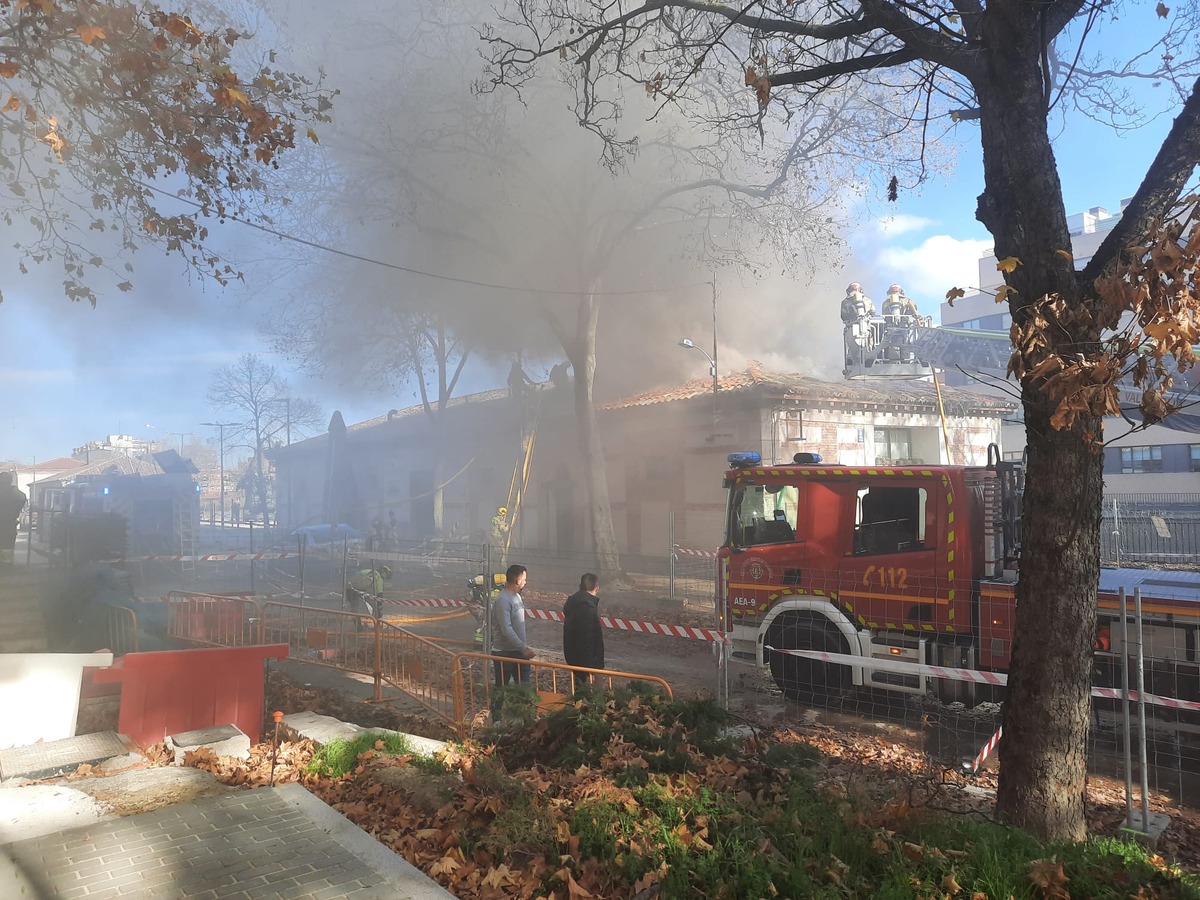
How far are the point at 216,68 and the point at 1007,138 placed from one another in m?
5.02

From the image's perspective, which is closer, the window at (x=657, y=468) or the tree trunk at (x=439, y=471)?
the window at (x=657, y=468)

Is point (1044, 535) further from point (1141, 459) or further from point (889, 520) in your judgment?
point (1141, 459)

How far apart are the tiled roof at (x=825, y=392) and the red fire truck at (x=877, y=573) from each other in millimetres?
10039

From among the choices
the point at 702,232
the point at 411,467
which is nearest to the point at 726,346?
the point at 702,232

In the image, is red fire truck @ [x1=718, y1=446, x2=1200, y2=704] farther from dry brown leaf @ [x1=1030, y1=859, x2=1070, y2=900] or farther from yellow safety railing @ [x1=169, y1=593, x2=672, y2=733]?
dry brown leaf @ [x1=1030, y1=859, x2=1070, y2=900]

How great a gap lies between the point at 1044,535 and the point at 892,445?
17381 millimetres

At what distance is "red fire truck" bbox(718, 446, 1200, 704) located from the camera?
622 centimetres

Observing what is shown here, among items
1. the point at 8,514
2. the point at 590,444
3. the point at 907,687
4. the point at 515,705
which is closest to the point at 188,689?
the point at 515,705

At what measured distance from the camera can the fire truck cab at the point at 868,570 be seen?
6289 millimetres

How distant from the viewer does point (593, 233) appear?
17.1 meters

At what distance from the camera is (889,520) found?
6840 millimetres

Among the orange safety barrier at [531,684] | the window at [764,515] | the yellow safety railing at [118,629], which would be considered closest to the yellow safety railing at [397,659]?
the orange safety barrier at [531,684]

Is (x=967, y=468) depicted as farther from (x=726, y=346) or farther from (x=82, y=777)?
(x=726, y=346)

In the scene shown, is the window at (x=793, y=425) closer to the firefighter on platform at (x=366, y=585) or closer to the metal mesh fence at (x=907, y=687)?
the metal mesh fence at (x=907, y=687)
